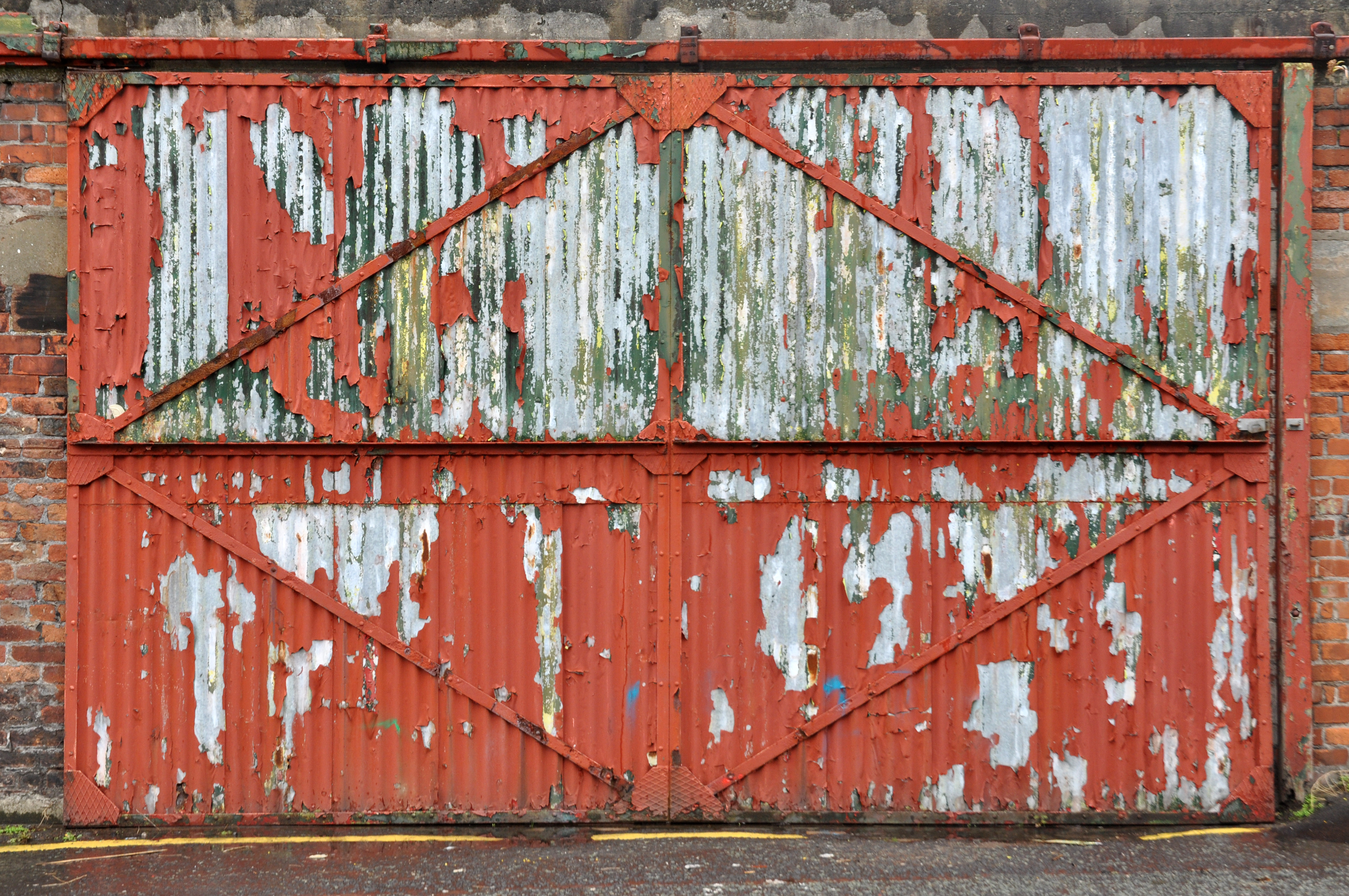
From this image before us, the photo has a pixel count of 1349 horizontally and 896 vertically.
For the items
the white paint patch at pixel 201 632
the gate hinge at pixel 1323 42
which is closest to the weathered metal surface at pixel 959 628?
the gate hinge at pixel 1323 42

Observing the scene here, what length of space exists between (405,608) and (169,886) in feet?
4.60

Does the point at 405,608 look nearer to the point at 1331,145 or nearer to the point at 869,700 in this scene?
the point at 869,700

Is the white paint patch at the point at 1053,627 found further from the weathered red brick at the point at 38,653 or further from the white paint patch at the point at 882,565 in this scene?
the weathered red brick at the point at 38,653

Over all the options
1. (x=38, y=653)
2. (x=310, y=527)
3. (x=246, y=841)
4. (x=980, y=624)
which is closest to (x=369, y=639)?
(x=310, y=527)

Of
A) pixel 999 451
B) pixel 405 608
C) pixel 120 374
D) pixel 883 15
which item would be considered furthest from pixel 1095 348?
pixel 120 374

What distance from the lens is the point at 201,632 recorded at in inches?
165

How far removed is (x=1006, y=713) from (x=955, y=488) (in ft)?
3.48

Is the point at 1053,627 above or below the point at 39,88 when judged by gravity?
below

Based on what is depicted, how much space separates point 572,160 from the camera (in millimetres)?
4184

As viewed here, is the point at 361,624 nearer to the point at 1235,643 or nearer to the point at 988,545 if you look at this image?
the point at 988,545

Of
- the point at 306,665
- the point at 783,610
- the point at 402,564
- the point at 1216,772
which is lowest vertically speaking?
the point at 1216,772

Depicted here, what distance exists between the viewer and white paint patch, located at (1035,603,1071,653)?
421 cm

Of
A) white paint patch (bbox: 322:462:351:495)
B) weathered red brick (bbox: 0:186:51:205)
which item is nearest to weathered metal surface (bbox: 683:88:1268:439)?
white paint patch (bbox: 322:462:351:495)

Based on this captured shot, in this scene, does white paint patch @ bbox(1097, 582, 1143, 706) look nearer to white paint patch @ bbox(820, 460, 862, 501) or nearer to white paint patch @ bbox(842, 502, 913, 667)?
white paint patch @ bbox(842, 502, 913, 667)
